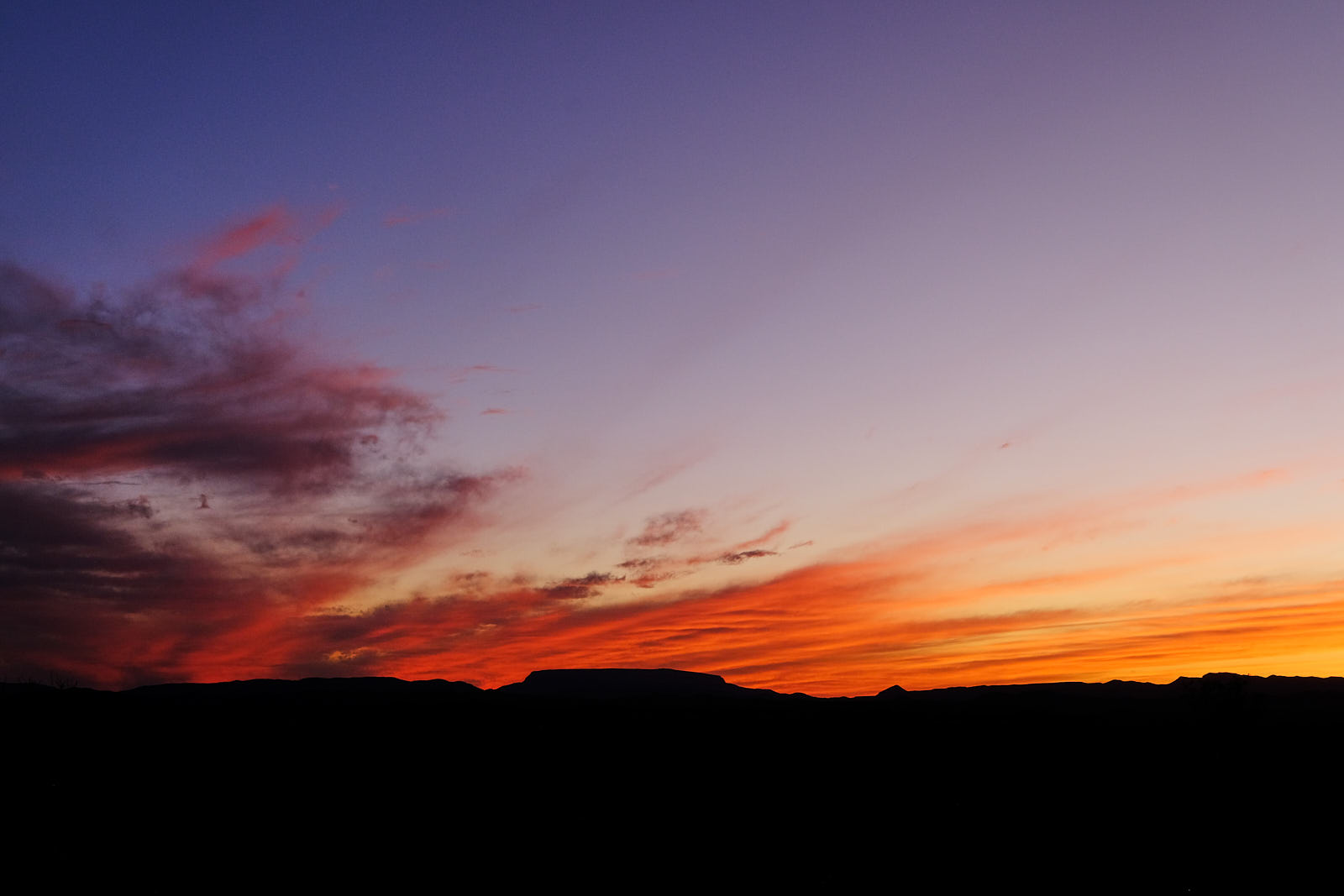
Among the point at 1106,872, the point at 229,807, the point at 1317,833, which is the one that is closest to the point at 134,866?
the point at 229,807

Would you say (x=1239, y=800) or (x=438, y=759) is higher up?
(x=438, y=759)

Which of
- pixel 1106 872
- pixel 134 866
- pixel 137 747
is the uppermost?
pixel 137 747

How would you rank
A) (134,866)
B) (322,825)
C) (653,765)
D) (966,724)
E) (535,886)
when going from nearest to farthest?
(134,866) < (535,886) < (322,825) < (653,765) < (966,724)

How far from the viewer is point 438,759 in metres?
46.8

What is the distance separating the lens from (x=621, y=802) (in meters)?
43.9

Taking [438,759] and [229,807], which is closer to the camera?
[229,807]

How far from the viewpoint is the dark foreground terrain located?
3447 cm

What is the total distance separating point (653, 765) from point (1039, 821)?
63.0 ft

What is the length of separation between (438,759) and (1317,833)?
42.6 m

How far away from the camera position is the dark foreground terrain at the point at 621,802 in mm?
34469

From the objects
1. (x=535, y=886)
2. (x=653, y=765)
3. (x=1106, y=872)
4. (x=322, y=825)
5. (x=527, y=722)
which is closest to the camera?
(x=535, y=886)

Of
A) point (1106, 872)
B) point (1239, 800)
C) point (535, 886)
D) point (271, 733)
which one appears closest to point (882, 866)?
point (1106, 872)

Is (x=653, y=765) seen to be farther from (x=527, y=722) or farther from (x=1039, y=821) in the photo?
(x=1039, y=821)

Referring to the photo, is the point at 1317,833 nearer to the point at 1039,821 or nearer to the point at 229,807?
the point at 1039,821
